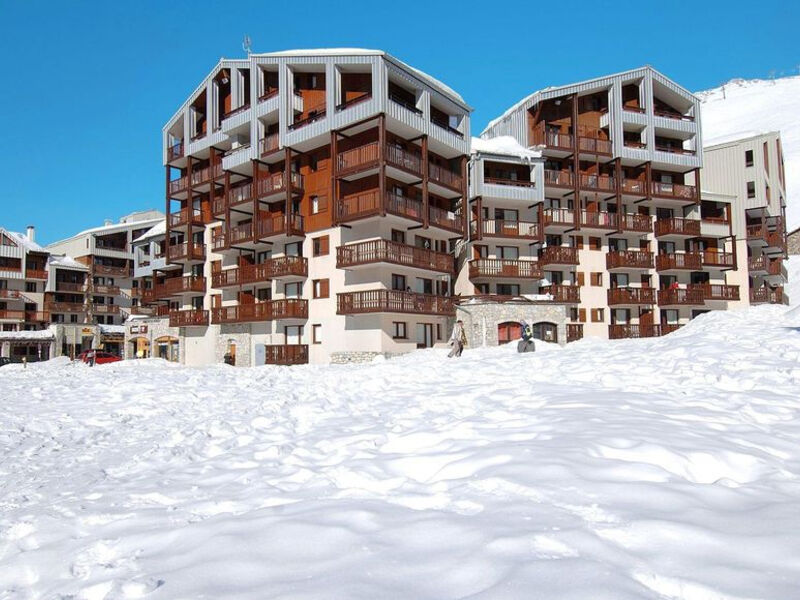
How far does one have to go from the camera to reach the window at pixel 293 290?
3425 cm

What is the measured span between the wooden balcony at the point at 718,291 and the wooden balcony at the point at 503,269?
14.6 meters

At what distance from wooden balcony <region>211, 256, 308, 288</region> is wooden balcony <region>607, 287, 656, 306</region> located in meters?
24.0

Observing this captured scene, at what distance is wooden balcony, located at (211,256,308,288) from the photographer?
32938 mm

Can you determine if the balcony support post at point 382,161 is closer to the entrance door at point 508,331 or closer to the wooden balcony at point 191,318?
the entrance door at point 508,331

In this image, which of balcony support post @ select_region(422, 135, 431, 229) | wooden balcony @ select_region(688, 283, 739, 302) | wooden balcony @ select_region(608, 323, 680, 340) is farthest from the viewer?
wooden balcony @ select_region(688, 283, 739, 302)

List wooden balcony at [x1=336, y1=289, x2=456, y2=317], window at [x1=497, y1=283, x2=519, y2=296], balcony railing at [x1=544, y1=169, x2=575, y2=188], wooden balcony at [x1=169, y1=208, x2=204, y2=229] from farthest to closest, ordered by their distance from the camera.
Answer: wooden balcony at [x1=169, y1=208, x2=204, y2=229] → balcony railing at [x1=544, y1=169, x2=575, y2=188] → window at [x1=497, y1=283, x2=519, y2=296] → wooden balcony at [x1=336, y1=289, x2=456, y2=317]

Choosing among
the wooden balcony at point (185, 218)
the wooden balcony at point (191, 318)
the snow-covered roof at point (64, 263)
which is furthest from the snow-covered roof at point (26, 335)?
the wooden balcony at point (185, 218)

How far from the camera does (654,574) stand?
3.06 meters


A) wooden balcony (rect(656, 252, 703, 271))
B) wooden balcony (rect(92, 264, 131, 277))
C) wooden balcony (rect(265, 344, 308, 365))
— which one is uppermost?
wooden balcony (rect(92, 264, 131, 277))

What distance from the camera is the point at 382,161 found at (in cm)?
2938

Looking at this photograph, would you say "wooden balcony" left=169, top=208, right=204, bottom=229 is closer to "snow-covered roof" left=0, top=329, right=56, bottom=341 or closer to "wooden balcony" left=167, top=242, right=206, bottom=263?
"wooden balcony" left=167, top=242, right=206, bottom=263

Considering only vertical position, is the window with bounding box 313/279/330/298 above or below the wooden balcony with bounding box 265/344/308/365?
above

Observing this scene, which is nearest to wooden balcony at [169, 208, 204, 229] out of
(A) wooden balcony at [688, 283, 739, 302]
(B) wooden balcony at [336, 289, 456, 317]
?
(B) wooden balcony at [336, 289, 456, 317]

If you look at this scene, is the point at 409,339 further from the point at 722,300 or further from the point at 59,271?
the point at 59,271
